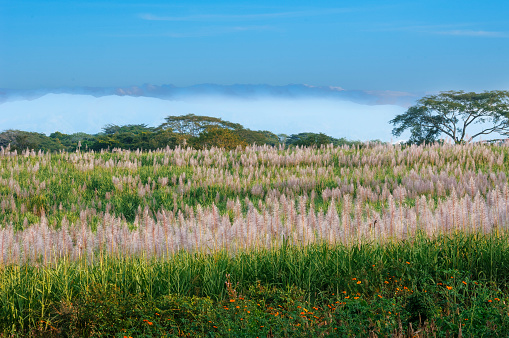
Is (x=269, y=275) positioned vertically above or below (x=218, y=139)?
below

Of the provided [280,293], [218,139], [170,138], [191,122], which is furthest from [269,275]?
[191,122]

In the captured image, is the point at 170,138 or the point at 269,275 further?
the point at 170,138

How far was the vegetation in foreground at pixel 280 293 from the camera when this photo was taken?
4719 millimetres

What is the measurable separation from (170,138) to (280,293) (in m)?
51.2

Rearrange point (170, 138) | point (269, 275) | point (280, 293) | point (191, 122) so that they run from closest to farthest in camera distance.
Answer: point (280, 293) → point (269, 275) → point (170, 138) → point (191, 122)

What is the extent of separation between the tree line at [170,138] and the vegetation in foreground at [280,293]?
22.0 metres

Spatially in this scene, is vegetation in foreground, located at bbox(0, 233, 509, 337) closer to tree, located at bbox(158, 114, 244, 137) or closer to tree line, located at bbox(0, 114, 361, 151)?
tree line, located at bbox(0, 114, 361, 151)

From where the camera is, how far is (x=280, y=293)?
5523 mm

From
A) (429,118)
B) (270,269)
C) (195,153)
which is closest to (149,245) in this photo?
(270,269)

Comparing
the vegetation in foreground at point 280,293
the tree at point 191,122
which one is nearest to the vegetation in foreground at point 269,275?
the vegetation in foreground at point 280,293

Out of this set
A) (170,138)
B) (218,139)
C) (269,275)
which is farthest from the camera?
(170,138)

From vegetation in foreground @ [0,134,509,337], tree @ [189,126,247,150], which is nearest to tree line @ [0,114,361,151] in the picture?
tree @ [189,126,247,150]

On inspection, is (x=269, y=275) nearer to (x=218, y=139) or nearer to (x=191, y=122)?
(x=218, y=139)

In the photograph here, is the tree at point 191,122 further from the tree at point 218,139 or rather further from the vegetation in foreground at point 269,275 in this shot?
the vegetation in foreground at point 269,275
